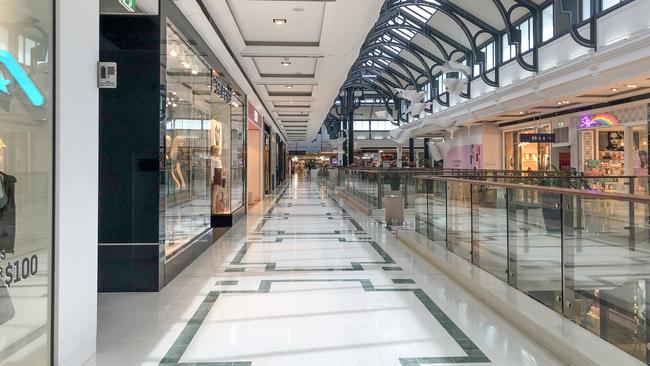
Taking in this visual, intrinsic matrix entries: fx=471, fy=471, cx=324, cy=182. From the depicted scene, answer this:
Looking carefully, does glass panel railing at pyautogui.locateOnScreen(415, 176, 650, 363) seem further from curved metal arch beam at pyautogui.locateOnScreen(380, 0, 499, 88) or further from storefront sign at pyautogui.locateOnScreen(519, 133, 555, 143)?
curved metal arch beam at pyautogui.locateOnScreen(380, 0, 499, 88)

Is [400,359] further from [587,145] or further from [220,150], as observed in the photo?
[587,145]

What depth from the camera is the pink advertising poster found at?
24609mm

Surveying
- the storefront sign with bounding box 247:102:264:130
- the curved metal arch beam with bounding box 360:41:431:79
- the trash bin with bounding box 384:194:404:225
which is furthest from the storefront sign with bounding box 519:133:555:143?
the curved metal arch beam with bounding box 360:41:431:79

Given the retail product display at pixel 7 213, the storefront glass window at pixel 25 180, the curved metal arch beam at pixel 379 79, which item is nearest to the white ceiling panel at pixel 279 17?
the storefront glass window at pixel 25 180

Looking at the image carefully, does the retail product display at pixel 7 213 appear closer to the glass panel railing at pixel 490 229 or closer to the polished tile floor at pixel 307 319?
the polished tile floor at pixel 307 319

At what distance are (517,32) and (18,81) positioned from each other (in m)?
18.5

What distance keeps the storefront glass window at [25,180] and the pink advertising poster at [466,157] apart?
22933 millimetres

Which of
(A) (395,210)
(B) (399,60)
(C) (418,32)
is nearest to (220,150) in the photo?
(A) (395,210)

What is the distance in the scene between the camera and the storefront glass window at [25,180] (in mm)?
2000

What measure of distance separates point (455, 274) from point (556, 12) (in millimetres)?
13639

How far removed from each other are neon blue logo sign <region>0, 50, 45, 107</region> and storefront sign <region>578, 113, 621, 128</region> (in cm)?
1706

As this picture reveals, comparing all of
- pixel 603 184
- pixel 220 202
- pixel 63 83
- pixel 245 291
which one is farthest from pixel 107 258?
pixel 603 184

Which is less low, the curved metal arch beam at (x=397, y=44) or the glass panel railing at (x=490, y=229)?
the curved metal arch beam at (x=397, y=44)

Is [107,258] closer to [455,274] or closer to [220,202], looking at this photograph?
[455,274]
